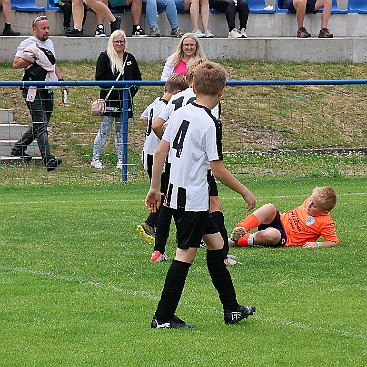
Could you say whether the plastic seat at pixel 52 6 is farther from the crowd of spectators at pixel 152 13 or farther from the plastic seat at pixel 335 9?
the plastic seat at pixel 335 9

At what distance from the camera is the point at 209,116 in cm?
707

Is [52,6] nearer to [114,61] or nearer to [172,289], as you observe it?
[114,61]

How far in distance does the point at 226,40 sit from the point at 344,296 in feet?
49.1

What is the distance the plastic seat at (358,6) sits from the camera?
2500 centimetres

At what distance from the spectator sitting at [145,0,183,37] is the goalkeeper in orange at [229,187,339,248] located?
11663 mm

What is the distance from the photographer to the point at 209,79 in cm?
708

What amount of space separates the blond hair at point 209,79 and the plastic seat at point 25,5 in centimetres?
1533

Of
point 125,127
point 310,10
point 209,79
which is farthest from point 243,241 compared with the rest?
point 310,10

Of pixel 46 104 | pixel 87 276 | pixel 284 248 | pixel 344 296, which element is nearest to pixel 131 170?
pixel 46 104

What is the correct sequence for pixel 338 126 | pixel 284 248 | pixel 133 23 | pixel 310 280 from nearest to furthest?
pixel 310 280 → pixel 284 248 → pixel 338 126 → pixel 133 23

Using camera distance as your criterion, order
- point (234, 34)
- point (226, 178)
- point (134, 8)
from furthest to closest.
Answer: point (234, 34)
point (134, 8)
point (226, 178)

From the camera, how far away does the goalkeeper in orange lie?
10.5m

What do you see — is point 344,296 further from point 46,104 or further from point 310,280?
point 46,104

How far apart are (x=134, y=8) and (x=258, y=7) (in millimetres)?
3711
